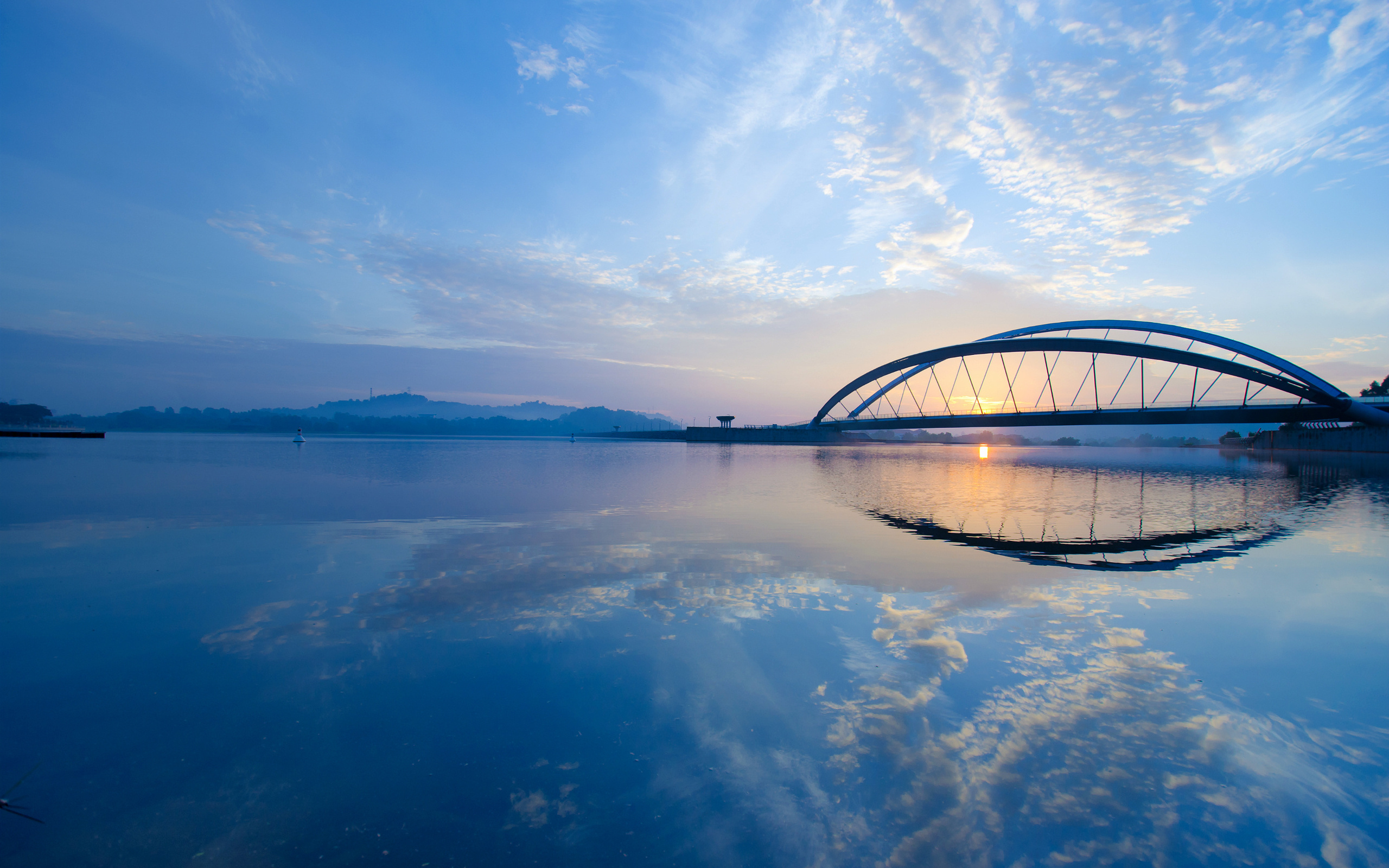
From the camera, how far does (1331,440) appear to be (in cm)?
8638

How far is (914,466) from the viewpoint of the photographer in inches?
2215

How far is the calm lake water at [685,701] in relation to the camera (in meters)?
3.82

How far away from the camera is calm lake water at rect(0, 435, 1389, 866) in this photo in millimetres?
3818

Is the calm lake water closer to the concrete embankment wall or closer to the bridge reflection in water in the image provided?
the bridge reflection in water

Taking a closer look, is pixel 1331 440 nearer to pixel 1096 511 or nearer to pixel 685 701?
pixel 1096 511

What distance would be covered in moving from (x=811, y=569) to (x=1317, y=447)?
129m

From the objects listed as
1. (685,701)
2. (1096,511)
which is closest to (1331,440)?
(1096,511)

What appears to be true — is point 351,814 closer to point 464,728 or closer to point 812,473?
point 464,728

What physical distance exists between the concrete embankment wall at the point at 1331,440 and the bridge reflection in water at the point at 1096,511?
4684 cm

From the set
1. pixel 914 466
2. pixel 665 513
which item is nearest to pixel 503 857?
pixel 665 513

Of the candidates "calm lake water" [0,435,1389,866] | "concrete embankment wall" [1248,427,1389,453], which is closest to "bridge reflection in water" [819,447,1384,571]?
"calm lake water" [0,435,1389,866]

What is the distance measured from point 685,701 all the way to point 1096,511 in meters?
20.7

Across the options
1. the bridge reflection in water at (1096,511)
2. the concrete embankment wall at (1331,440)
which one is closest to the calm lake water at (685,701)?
the bridge reflection in water at (1096,511)

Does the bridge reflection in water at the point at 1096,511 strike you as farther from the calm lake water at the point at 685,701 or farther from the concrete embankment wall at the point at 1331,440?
the concrete embankment wall at the point at 1331,440
